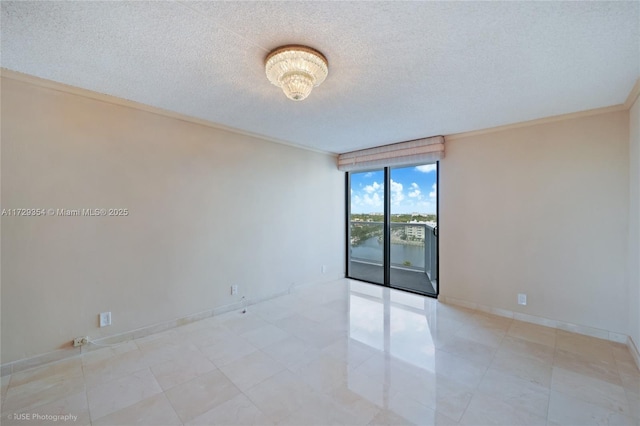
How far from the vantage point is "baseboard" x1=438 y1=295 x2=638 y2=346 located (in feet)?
8.46

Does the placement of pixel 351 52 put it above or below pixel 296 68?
above

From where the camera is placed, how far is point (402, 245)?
4680 millimetres

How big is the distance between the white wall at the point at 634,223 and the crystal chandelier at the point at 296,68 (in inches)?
106

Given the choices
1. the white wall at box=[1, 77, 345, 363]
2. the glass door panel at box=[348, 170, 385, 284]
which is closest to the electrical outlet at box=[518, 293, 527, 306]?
the glass door panel at box=[348, 170, 385, 284]

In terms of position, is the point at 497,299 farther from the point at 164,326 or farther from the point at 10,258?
the point at 10,258

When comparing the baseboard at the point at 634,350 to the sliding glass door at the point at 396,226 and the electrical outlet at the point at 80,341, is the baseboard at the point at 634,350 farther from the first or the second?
the electrical outlet at the point at 80,341

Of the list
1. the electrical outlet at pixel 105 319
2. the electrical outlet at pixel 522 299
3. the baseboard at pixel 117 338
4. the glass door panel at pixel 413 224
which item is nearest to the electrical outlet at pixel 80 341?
the baseboard at pixel 117 338

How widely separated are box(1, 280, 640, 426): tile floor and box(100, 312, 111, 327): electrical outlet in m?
0.22

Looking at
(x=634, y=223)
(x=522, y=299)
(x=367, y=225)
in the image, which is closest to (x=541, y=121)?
(x=634, y=223)

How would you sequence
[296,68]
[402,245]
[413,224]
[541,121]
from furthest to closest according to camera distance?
[402,245], [413,224], [541,121], [296,68]

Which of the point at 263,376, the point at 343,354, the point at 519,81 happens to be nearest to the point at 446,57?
the point at 519,81

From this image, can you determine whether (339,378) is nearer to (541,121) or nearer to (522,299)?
(522,299)

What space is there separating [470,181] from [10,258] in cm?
464

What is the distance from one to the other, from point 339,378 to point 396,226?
2.97 m
